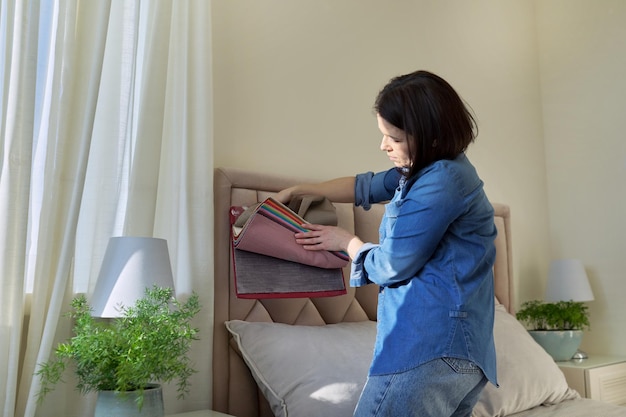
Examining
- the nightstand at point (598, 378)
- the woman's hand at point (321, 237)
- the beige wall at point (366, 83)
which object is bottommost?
the nightstand at point (598, 378)

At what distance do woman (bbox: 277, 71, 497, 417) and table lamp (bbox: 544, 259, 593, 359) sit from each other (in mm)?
2036

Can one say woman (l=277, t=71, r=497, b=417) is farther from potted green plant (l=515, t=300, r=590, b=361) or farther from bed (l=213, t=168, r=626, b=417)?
potted green plant (l=515, t=300, r=590, b=361)

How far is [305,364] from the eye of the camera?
2.02m

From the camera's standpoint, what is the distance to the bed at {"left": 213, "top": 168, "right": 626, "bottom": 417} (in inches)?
78.0

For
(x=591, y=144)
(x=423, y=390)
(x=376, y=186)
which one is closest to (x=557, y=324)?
(x=591, y=144)

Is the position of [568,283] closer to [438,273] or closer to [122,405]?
[438,273]

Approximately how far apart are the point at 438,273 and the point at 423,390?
0.27 metres

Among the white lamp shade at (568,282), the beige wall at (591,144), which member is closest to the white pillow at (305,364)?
the white lamp shade at (568,282)

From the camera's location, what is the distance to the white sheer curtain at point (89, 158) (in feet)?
5.75

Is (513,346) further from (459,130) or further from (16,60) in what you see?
(16,60)

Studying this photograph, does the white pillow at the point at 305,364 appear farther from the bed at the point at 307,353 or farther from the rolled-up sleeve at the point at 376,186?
the rolled-up sleeve at the point at 376,186

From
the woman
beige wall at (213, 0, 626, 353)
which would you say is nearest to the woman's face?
the woman

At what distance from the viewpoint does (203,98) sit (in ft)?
7.36

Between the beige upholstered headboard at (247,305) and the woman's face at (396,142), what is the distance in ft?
2.62
